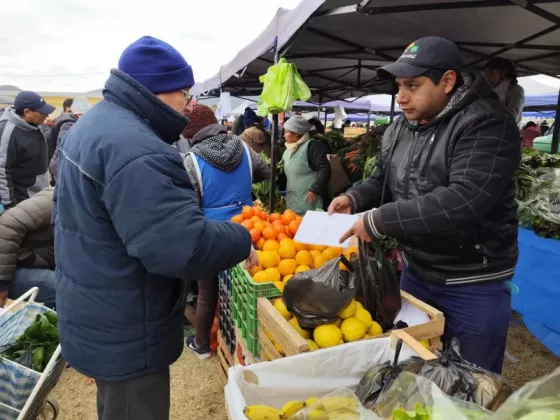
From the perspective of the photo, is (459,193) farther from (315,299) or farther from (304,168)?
(304,168)

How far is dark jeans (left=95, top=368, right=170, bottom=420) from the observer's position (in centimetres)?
167

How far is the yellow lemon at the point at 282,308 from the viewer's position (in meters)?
1.87

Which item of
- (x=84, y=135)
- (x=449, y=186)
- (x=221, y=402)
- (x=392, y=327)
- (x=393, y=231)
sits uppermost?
(x=84, y=135)

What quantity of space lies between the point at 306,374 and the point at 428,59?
137cm

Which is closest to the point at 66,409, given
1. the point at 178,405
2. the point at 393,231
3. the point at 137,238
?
the point at 178,405

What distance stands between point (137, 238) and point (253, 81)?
8.69m

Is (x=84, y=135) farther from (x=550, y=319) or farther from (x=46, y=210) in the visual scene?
(x=550, y=319)

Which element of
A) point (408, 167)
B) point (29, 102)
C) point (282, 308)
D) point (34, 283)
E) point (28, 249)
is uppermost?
point (29, 102)

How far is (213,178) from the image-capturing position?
10.6 ft

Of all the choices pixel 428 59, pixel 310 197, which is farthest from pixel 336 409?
pixel 310 197

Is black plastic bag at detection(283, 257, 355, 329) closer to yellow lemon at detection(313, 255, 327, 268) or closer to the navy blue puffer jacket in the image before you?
the navy blue puffer jacket

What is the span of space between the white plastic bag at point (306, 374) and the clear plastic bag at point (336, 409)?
0.18 meters

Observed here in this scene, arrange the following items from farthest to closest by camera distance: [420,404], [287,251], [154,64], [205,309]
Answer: [205,309]
[287,251]
[154,64]
[420,404]

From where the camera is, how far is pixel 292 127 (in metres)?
5.08
